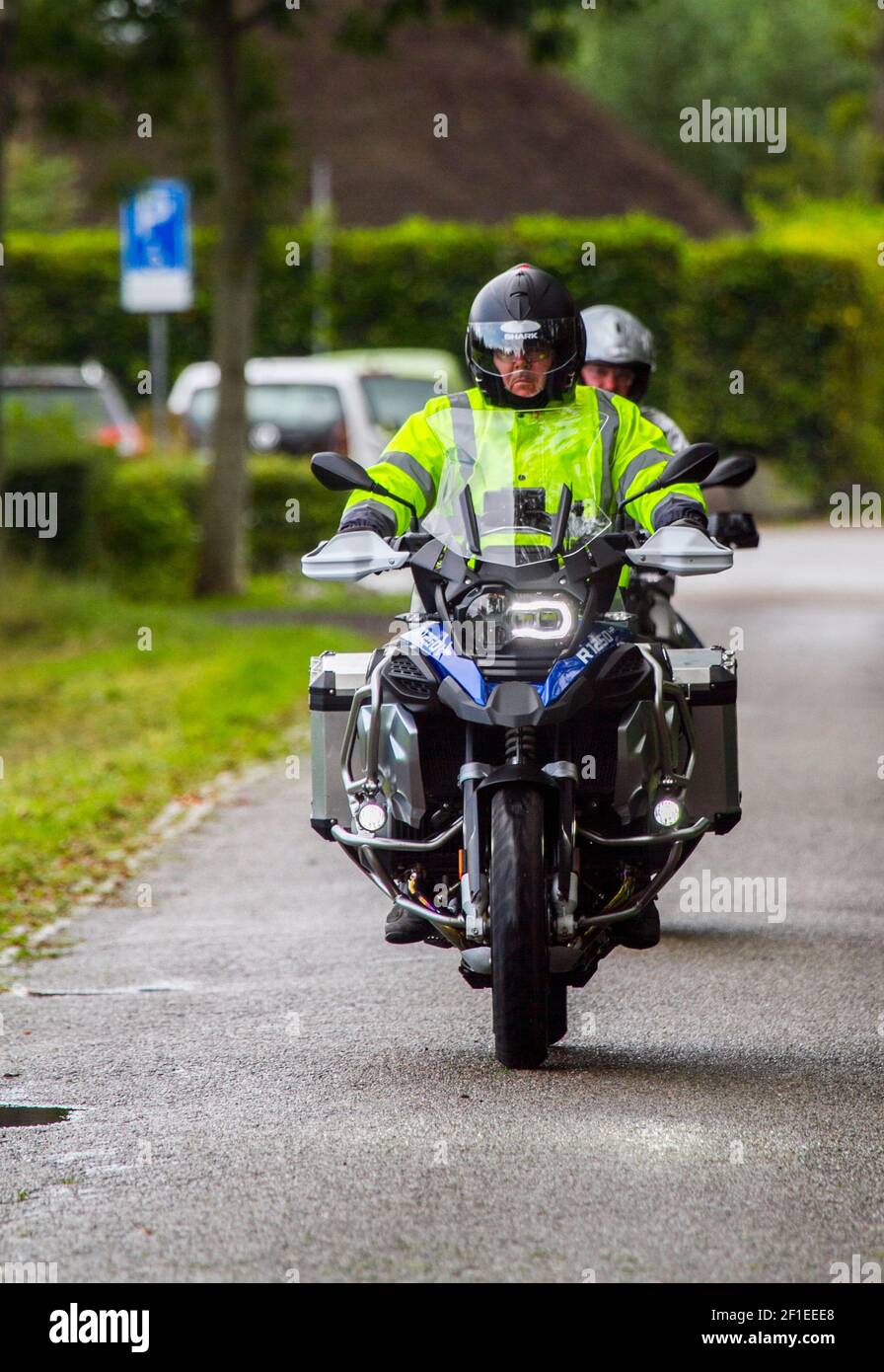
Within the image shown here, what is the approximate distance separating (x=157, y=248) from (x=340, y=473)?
43.2ft

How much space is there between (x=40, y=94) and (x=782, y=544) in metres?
10.4

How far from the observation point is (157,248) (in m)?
18.8

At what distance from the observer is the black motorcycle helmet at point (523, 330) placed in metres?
6.17

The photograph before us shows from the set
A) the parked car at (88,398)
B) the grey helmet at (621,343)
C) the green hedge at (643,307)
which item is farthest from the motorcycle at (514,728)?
the green hedge at (643,307)

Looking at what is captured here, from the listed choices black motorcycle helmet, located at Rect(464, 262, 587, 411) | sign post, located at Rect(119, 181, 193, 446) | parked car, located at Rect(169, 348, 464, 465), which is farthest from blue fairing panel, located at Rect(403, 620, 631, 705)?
parked car, located at Rect(169, 348, 464, 465)

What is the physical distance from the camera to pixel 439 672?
5852 mm

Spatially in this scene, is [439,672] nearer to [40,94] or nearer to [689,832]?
[689,832]

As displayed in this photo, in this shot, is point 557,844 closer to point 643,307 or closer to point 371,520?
point 371,520

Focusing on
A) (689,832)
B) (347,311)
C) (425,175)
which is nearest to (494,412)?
(689,832)

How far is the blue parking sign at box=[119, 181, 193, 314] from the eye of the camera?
18.6 m

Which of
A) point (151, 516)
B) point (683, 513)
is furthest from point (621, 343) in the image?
point (151, 516)

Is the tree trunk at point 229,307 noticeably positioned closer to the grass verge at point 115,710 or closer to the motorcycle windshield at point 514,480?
the grass verge at point 115,710

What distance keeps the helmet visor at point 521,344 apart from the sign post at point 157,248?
1264 cm
